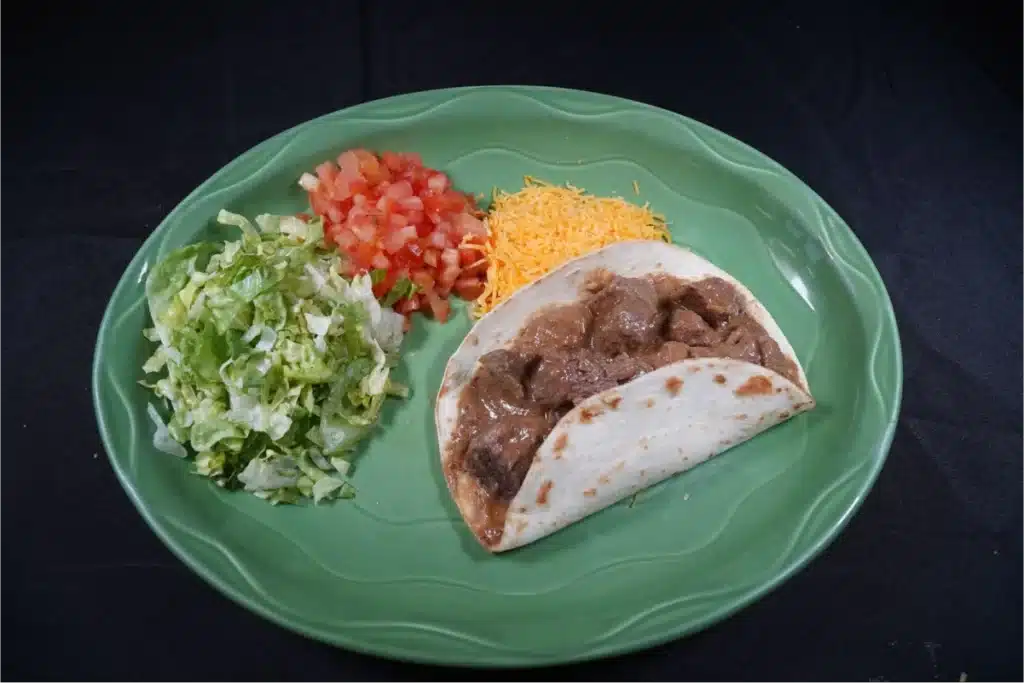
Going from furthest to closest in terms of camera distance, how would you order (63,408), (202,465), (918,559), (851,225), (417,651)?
(851,225), (63,408), (918,559), (202,465), (417,651)

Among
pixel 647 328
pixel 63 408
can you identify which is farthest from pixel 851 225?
pixel 63 408

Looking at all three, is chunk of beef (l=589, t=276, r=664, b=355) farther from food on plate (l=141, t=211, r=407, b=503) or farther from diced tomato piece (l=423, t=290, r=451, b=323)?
food on plate (l=141, t=211, r=407, b=503)

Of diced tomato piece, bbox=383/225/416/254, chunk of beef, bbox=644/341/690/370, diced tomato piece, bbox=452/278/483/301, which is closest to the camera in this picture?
chunk of beef, bbox=644/341/690/370

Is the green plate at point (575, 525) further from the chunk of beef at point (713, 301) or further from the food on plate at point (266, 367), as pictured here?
the chunk of beef at point (713, 301)

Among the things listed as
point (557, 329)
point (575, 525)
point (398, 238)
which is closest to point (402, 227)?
point (398, 238)

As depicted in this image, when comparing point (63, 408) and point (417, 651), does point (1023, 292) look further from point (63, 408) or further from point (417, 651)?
point (63, 408)

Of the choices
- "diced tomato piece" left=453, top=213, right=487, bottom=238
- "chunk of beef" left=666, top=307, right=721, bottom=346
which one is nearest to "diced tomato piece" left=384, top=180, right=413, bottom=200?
"diced tomato piece" left=453, top=213, right=487, bottom=238
